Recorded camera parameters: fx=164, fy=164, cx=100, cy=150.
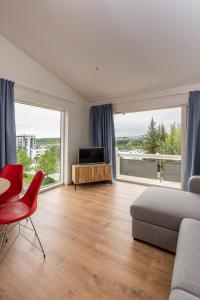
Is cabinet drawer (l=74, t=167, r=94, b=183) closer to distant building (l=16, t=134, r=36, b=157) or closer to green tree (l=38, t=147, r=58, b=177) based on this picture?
green tree (l=38, t=147, r=58, b=177)

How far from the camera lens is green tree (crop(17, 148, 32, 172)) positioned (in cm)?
334

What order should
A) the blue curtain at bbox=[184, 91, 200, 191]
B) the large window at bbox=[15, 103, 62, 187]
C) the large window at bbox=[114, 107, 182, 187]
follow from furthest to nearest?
the large window at bbox=[114, 107, 182, 187]
the large window at bbox=[15, 103, 62, 187]
the blue curtain at bbox=[184, 91, 200, 191]

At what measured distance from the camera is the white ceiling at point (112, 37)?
2.13 m

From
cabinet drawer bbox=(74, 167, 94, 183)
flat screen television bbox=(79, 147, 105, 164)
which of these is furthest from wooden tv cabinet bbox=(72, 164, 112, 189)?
flat screen television bbox=(79, 147, 105, 164)

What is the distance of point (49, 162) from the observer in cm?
399

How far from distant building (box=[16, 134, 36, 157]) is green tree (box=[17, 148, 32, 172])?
0.27 ft

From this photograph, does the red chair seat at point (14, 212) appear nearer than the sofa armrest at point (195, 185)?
Yes

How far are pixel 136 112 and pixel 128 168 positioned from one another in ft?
5.26

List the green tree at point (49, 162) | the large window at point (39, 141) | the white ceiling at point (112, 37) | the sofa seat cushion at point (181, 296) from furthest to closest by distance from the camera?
the green tree at point (49, 162)
the large window at point (39, 141)
the white ceiling at point (112, 37)
the sofa seat cushion at point (181, 296)

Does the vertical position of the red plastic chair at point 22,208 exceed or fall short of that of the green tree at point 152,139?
it falls short

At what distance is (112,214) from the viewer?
270 cm

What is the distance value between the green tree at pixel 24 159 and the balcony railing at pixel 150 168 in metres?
2.48

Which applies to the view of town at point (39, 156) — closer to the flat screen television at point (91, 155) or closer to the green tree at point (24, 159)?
the green tree at point (24, 159)

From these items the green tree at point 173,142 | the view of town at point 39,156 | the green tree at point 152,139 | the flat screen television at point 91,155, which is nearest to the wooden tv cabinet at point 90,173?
the flat screen television at point 91,155
